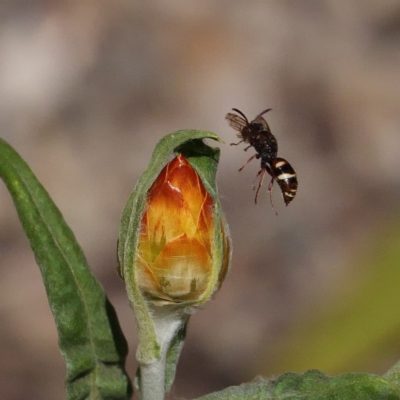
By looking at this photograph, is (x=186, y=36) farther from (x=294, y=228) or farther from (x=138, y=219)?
(x=138, y=219)

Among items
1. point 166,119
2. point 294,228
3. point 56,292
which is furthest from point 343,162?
point 56,292

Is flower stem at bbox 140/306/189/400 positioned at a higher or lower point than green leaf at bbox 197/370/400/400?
higher

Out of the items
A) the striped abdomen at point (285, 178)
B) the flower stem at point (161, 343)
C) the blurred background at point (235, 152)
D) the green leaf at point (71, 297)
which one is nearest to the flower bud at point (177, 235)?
the flower stem at point (161, 343)

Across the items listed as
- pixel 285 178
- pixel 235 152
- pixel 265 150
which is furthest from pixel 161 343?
pixel 235 152

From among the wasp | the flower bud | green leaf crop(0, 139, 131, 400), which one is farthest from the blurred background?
the flower bud

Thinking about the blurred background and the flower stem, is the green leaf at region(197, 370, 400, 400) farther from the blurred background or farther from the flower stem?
the blurred background
